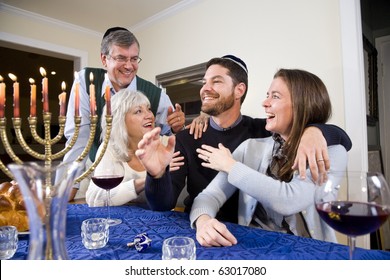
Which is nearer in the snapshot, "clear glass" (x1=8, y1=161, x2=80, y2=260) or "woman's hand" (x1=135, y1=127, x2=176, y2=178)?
"clear glass" (x1=8, y1=161, x2=80, y2=260)

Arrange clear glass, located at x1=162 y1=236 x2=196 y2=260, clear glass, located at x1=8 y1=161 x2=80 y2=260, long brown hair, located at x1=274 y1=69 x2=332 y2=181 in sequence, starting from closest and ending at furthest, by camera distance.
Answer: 1. clear glass, located at x1=8 y1=161 x2=80 y2=260
2. clear glass, located at x1=162 y1=236 x2=196 y2=260
3. long brown hair, located at x1=274 y1=69 x2=332 y2=181

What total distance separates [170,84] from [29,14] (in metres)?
1.39

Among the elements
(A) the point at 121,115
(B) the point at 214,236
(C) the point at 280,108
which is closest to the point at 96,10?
(A) the point at 121,115

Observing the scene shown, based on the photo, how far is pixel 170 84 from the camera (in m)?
2.68

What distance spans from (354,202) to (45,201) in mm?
566

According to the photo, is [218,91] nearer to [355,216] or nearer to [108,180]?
[108,180]

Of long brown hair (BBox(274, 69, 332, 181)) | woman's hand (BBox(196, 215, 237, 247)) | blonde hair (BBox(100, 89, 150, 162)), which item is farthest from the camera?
blonde hair (BBox(100, 89, 150, 162))

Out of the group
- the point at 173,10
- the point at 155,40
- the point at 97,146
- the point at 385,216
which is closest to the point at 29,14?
the point at 155,40

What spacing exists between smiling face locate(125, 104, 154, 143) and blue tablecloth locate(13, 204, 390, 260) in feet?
2.68

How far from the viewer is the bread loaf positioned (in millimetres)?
839

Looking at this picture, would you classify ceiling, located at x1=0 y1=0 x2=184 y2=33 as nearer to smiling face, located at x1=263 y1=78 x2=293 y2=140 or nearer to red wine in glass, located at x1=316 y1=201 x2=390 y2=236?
smiling face, located at x1=263 y1=78 x2=293 y2=140

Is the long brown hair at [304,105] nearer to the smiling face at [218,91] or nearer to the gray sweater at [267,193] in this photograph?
the gray sweater at [267,193]

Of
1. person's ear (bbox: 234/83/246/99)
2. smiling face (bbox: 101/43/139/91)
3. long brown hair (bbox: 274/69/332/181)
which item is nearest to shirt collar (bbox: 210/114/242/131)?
person's ear (bbox: 234/83/246/99)

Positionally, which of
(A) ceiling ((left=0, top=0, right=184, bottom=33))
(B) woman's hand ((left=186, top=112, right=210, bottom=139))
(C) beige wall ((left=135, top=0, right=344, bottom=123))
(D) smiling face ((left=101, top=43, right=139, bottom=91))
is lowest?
(B) woman's hand ((left=186, top=112, right=210, bottom=139))
